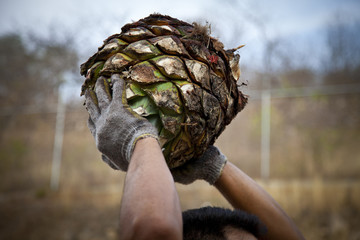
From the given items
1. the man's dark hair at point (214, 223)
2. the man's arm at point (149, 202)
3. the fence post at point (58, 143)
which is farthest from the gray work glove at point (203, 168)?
the fence post at point (58, 143)

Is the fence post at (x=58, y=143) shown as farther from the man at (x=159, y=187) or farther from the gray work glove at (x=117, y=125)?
the gray work glove at (x=117, y=125)

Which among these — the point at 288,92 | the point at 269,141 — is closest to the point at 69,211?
the point at 269,141

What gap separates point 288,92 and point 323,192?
2554 mm

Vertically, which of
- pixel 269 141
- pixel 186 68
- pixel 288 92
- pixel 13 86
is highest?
pixel 13 86

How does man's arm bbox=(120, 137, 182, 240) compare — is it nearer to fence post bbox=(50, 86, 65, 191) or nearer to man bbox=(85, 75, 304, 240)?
man bbox=(85, 75, 304, 240)

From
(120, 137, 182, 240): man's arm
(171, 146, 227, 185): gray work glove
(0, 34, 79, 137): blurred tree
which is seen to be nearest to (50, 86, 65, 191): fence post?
(0, 34, 79, 137): blurred tree

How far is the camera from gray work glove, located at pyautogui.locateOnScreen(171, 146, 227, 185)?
4.99 feet

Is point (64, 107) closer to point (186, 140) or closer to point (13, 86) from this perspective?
point (13, 86)

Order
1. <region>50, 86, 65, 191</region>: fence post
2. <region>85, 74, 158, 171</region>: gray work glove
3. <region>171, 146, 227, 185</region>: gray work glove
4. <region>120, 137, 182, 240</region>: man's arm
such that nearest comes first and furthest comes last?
<region>120, 137, 182, 240</region>: man's arm, <region>85, 74, 158, 171</region>: gray work glove, <region>171, 146, 227, 185</region>: gray work glove, <region>50, 86, 65, 191</region>: fence post

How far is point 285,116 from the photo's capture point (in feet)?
24.4

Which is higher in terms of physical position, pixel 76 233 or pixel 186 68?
pixel 186 68

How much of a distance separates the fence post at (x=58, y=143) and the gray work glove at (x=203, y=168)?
7280 millimetres

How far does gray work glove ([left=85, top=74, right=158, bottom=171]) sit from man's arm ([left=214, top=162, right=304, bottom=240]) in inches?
24.7

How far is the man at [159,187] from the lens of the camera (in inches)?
35.6
